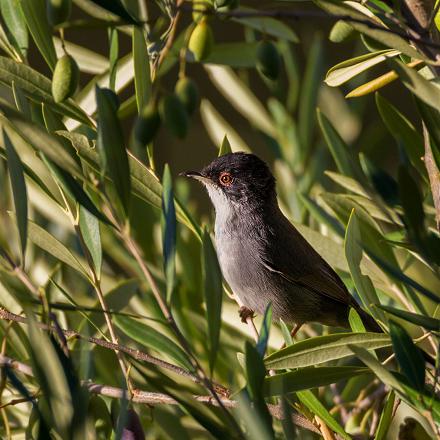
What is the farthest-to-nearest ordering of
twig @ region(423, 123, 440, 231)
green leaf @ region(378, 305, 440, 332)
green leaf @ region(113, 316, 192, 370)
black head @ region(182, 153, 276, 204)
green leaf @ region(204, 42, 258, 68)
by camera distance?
black head @ region(182, 153, 276, 204), green leaf @ region(204, 42, 258, 68), green leaf @ region(113, 316, 192, 370), twig @ region(423, 123, 440, 231), green leaf @ region(378, 305, 440, 332)

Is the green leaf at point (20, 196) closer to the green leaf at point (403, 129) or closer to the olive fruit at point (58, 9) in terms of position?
the olive fruit at point (58, 9)

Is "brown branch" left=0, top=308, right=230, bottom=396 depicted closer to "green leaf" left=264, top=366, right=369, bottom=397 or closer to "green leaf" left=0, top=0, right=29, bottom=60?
"green leaf" left=264, top=366, right=369, bottom=397

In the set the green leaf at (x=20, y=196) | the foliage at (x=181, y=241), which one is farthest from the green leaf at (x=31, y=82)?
the green leaf at (x=20, y=196)

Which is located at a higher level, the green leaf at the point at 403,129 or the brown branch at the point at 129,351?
the green leaf at the point at 403,129

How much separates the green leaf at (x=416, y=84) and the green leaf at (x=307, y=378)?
23.5 inches

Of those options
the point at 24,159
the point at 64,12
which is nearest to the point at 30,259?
the point at 24,159

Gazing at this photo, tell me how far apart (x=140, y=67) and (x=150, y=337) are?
28.1 inches

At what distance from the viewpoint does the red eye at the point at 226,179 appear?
4.31 metres

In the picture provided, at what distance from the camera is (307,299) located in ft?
12.8

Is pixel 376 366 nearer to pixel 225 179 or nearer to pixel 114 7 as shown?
pixel 114 7

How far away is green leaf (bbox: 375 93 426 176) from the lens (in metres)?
2.37

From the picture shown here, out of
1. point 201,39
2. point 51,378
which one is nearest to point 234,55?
point 201,39

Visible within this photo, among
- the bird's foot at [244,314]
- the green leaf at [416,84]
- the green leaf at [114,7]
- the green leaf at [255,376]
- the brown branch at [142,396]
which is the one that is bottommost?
the bird's foot at [244,314]

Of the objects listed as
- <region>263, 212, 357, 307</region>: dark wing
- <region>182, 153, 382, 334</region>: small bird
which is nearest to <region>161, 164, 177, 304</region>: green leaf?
<region>182, 153, 382, 334</region>: small bird
